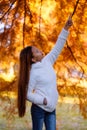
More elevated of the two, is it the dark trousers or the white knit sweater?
the white knit sweater

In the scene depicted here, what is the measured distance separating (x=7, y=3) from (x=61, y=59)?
101 centimetres

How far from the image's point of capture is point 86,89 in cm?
578

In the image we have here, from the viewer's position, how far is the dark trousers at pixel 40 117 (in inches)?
116

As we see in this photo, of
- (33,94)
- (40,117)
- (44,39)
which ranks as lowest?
(44,39)

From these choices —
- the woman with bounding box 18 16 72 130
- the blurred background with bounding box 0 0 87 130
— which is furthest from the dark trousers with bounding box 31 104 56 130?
the blurred background with bounding box 0 0 87 130

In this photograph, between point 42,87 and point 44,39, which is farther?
point 44,39

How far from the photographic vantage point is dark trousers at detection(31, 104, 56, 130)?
295 centimetres

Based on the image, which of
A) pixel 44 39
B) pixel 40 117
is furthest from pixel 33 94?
pixel 44 39

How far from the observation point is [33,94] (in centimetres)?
294

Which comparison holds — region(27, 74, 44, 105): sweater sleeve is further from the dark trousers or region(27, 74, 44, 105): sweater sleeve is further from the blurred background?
the blurred background

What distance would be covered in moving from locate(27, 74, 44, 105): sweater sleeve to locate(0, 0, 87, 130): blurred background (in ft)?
8.65

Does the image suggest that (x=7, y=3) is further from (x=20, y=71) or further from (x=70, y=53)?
(x=20, y=71)

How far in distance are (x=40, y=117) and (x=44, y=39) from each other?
2749 millimetres

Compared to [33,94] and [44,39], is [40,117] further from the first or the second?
[44,39]
